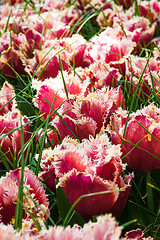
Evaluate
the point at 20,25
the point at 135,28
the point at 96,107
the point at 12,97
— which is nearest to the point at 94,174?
the point at 96,107

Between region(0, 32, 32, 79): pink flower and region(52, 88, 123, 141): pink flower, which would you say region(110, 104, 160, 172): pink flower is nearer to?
region(52, 88, 123, 141): pink flower

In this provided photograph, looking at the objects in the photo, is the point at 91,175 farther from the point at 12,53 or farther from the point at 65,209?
the point at 12,53

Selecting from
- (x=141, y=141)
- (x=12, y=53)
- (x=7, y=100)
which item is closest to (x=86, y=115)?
(x=141, y=141)

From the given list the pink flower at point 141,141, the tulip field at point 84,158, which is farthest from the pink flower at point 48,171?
the pink flower at point 141,141

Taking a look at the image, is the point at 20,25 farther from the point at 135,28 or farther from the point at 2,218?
the point at 2,218

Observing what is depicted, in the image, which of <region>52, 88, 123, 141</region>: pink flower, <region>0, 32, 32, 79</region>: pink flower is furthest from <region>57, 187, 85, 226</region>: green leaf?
<region>0, 32, 32, 79</region>: pink flower

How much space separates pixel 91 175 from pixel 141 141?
5.1 inches

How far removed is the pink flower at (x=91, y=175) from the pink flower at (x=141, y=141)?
6 cm

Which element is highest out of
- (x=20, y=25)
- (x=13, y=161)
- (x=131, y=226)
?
(x=20, y=25)

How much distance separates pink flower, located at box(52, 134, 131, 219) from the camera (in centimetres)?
54

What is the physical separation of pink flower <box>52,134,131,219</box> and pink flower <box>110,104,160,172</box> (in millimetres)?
57

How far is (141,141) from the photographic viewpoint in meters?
0.63

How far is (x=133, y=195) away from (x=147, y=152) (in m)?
0.10

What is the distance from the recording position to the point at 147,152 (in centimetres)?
62
